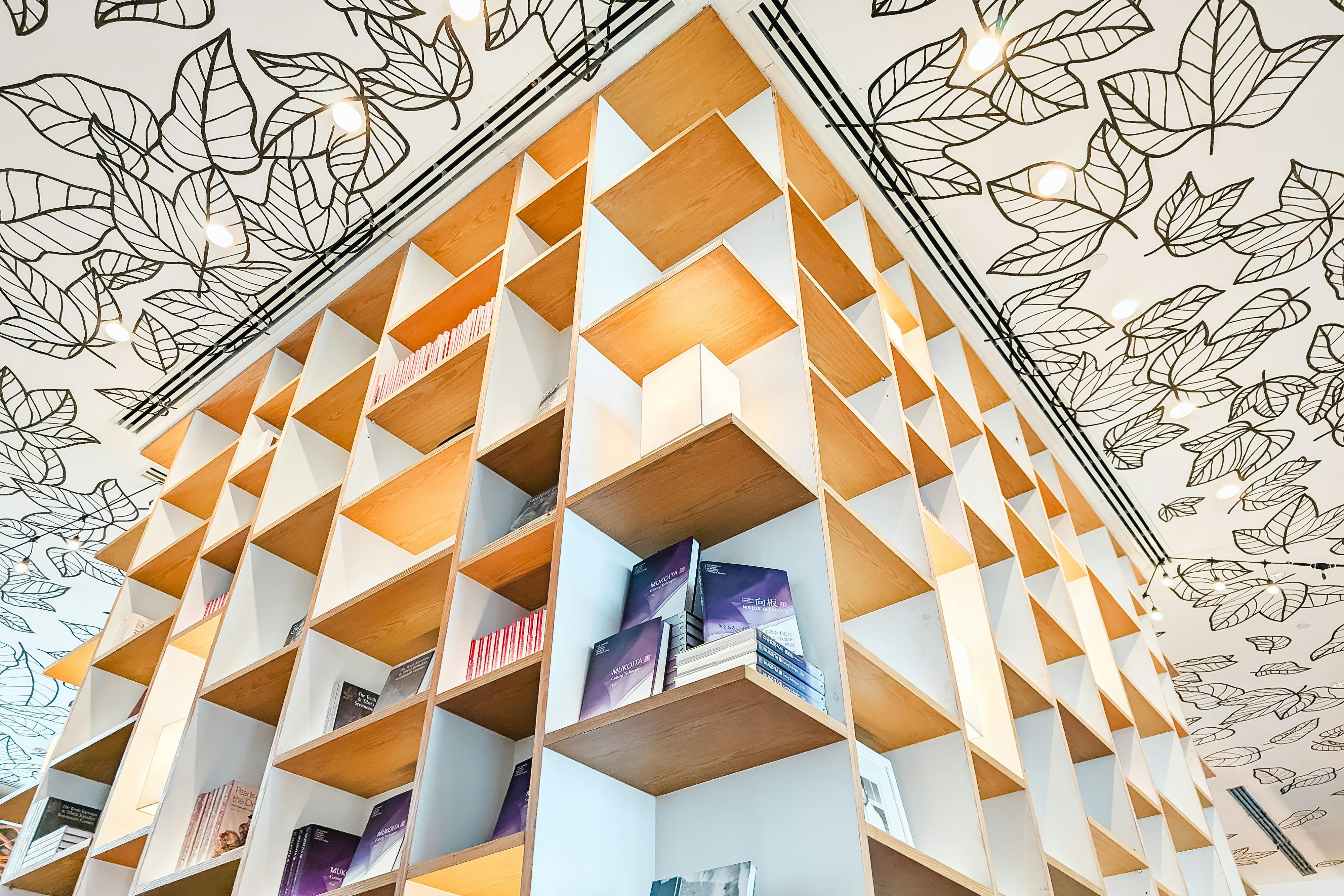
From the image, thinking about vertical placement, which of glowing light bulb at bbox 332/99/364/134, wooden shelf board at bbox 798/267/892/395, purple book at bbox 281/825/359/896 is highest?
A: glowing light bulb at bbox 332/99/364/134

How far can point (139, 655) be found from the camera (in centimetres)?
362

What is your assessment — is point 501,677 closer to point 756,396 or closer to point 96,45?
point 756,396

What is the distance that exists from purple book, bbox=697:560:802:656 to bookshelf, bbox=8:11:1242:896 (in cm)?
8

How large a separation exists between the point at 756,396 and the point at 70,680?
4.02m

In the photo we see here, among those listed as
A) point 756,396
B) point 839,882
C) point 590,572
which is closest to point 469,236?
point 756,396

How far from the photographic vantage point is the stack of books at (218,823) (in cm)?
255

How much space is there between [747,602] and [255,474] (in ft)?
8.27

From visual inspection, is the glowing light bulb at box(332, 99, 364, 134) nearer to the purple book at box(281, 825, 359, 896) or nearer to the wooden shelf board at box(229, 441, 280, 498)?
the wooden shelf board at box(229, 441, 280, 498)

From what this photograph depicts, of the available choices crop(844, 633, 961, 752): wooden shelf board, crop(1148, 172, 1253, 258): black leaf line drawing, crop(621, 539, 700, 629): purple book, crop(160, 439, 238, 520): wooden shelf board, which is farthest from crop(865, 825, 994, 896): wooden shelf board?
crop(160, 439, 238, 520): wooden shelf board

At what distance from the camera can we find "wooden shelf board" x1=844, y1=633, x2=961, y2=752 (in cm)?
190

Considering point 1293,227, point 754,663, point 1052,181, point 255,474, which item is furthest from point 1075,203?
point 255,474

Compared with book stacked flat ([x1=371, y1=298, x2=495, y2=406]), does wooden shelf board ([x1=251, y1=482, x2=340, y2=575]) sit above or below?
below

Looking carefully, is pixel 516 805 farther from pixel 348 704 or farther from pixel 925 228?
pixel 925 228

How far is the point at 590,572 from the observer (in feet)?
6.43
